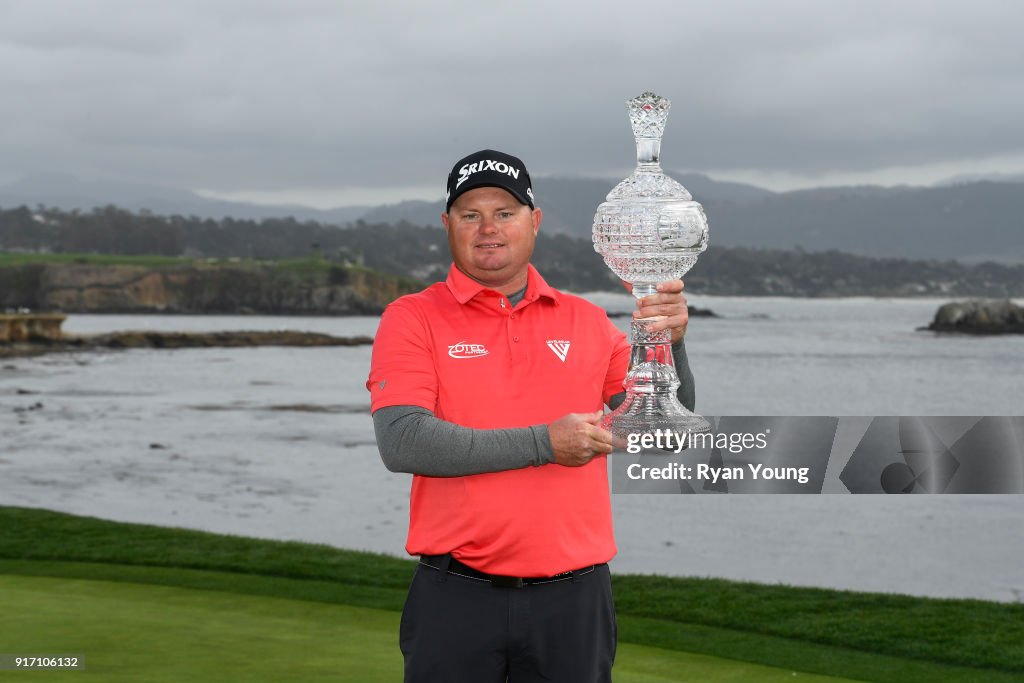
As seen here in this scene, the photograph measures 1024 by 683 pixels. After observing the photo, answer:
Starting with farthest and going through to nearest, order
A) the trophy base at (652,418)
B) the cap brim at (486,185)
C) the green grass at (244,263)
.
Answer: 1. the green grass at (244,263)
2. the trophy base at (652,418)
3. the cap brim at (486,185)

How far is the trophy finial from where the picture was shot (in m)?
3.15

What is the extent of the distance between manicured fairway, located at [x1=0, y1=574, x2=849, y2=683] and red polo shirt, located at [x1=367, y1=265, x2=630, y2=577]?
7.99 ft

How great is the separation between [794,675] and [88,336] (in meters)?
81.7

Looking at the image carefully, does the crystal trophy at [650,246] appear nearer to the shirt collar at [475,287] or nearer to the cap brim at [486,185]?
the shirt collar at [475,287]

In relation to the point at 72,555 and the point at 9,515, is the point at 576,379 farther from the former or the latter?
the point at 9,515

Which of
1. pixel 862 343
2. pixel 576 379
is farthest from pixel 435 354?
pixel 862 343

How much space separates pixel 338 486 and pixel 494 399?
23.5 metres

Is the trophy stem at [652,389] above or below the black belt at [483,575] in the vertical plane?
above

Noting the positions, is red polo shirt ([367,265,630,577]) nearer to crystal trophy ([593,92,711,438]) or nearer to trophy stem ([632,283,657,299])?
crystal trophy ([593,92,711,438])

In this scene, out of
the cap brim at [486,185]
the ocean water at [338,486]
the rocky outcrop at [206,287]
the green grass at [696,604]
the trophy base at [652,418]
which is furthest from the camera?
the rocky outcrop at [206,287]

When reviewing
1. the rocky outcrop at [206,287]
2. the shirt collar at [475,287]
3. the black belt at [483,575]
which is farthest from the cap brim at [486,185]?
the rocky outcrop at [206,287]

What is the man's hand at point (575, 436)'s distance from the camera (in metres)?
2.65

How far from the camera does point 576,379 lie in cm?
290

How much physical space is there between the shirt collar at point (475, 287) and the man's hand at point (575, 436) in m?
0.38
